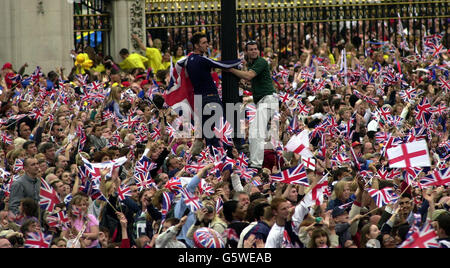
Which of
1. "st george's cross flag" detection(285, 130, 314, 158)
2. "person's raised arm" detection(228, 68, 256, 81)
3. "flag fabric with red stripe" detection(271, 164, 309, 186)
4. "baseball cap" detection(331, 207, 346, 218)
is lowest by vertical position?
"baseball cap" detection(331, 207, 346, 218)

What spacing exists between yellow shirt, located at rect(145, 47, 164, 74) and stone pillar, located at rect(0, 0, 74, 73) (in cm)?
185

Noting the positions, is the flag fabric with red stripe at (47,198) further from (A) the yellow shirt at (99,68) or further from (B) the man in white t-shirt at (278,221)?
(A) the yellow shirt at (99,68)

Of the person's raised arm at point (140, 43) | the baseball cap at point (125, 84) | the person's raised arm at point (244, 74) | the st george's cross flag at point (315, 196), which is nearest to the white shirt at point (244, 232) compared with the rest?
the st george's cross flag at point (315, 196)

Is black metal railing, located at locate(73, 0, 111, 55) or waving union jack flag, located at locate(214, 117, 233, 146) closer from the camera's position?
waving union jack flag, located at locate(214, 117, 233, 146)

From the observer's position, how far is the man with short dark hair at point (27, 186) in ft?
42.5

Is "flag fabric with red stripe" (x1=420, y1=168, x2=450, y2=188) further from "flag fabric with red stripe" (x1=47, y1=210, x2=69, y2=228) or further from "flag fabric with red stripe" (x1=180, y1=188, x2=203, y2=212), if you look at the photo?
"flag fabric with red stripe" (x1=47, y1=210, x2=69, y2=228)

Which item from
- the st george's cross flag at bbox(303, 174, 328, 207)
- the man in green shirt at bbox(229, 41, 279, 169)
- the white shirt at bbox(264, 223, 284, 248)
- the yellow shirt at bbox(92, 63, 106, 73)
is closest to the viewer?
the white shirt at bbox(264, 223, 284, 248)

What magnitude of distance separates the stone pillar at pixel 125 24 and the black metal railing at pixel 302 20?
0.32m

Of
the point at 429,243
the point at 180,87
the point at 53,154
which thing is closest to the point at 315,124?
the point at 180,87

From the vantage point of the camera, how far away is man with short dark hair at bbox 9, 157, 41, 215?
42.5ft

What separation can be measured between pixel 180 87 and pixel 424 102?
4128 mm

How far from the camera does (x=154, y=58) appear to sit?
27.6 metres

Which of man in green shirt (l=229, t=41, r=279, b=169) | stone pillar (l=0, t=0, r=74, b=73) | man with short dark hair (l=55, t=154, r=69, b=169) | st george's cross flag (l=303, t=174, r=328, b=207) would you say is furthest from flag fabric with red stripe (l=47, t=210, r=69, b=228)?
Answer: stone pillar (l=0, t=0, r=74, b=73)

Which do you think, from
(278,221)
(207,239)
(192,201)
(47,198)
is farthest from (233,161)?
(207,239)
